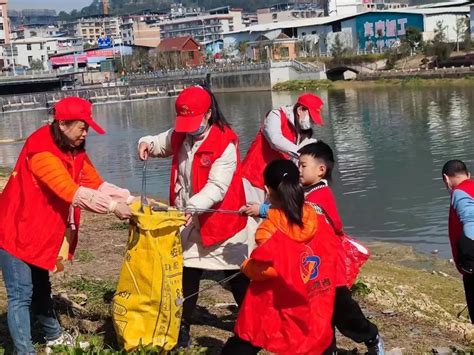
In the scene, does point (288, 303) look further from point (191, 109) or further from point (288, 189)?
Result: point (191, 109)

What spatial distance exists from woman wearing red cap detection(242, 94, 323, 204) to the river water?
5.13 m

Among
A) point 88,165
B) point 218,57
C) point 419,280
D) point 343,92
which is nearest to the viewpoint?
point 88,165

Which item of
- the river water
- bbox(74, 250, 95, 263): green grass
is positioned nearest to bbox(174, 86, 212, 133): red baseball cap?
bbox(74, 250, 95, 263): green grass

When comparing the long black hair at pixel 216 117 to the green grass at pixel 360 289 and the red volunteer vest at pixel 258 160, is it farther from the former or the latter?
the green grass at pixel 360 289

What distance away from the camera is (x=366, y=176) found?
16469mm

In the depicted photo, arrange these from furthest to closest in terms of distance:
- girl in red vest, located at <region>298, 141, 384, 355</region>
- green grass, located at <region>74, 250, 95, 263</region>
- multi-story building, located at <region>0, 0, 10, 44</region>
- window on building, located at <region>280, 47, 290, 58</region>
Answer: multi-story building, located at <region>0, 0, 10, 44</region>, window on building, located at <region>280, 47, 290, 58</region>, green grass, located at <region>74, 250, 95, 263</region>, girl in red vest, located at <region>298, 141, 384, 355</region>

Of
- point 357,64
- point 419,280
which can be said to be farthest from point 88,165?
point 357,64

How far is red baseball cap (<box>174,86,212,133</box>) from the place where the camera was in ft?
13.0

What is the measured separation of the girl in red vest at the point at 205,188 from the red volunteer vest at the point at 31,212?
2.29ft

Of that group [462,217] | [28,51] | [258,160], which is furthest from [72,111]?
[28,51]

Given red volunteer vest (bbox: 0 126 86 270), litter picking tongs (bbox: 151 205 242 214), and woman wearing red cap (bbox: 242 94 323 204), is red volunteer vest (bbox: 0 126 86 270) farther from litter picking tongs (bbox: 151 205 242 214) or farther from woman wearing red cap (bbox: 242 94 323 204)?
woman wearing red cap (bbox: 242 94 323 204)

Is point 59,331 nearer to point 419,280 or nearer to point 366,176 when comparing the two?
point 419,280

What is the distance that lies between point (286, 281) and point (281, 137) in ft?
6.29

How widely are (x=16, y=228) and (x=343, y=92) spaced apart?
48.3m
